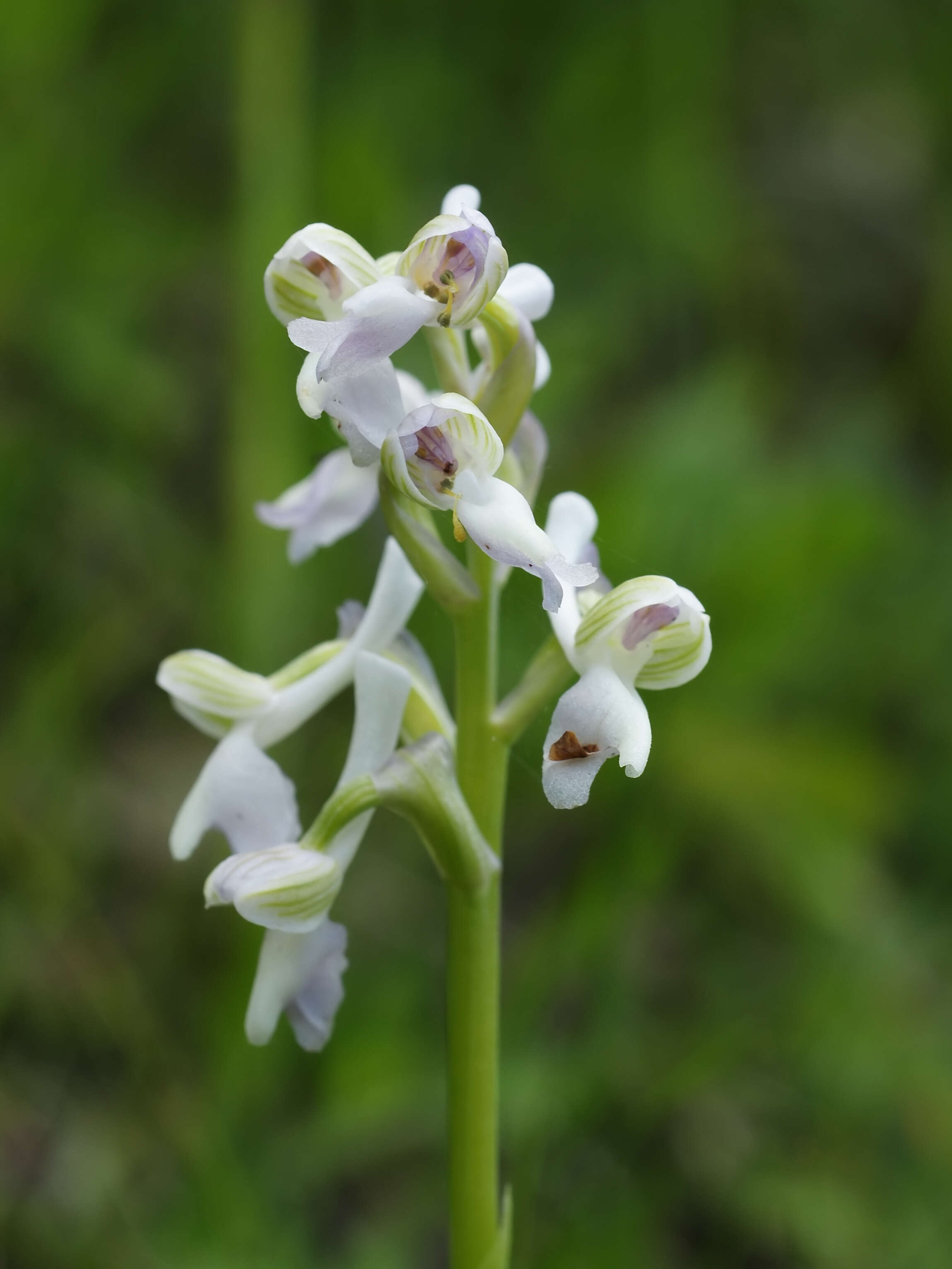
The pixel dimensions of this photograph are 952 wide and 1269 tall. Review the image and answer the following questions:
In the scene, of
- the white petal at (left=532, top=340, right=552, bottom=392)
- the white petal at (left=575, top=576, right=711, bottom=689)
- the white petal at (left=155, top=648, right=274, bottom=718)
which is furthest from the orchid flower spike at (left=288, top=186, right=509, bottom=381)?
the white petal at (left=155, top=648, right=274, bottom=718)

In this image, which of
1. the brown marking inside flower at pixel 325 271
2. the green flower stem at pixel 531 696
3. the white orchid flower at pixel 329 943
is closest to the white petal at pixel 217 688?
the white orchid flower at pixel 329 943

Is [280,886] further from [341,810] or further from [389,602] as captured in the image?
[389,602]

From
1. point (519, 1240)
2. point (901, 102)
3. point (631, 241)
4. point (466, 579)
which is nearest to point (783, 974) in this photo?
point (519, 1240)

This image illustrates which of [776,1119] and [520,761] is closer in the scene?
[520,761]

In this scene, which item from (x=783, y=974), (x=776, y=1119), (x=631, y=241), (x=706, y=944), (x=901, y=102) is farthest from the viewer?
(x=901, y=102)

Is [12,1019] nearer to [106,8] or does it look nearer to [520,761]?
[520,761]

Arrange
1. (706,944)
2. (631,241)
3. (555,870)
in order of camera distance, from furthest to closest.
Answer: (631,241) → (555,870) → (706,944)

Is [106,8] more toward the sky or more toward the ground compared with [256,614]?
more toward the sky
